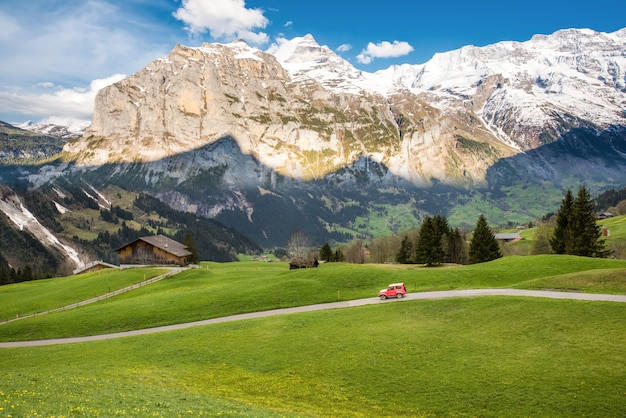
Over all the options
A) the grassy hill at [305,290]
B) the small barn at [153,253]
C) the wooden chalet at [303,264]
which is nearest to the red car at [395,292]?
the grassy hill at [305,290]

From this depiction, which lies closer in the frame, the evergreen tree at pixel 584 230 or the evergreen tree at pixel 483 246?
the evergreen tree at pixel 584 230

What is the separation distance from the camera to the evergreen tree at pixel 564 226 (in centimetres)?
7819

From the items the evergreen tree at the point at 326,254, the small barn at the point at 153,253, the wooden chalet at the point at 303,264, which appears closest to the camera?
the wooden chalet at the point at 303,264

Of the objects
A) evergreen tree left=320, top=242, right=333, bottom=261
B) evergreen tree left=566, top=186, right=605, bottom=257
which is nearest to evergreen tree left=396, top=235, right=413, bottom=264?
evergreen tree left=320, top=242, right=333, bottom=261

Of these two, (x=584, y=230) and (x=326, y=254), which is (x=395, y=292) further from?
(x=326, y=254)

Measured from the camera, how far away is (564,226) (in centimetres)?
7975

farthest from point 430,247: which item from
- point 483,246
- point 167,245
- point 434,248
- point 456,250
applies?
point 167,245

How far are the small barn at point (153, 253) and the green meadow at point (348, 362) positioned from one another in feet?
160

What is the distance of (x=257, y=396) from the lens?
2630 cm

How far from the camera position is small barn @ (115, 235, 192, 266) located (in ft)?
338

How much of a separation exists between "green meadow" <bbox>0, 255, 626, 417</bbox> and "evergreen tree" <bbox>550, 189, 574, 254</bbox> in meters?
33.7

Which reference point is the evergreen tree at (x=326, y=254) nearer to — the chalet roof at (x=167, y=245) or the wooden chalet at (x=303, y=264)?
the wooden chalet at (x=303, y=264)

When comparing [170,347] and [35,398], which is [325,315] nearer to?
[170,347]

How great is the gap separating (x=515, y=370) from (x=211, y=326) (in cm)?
3008
